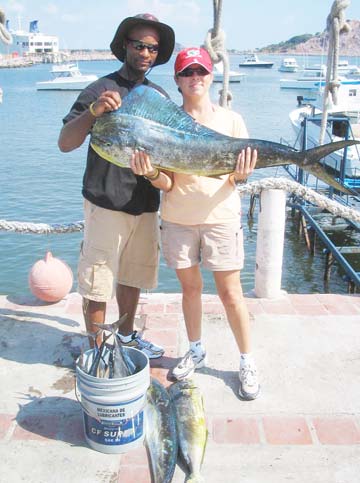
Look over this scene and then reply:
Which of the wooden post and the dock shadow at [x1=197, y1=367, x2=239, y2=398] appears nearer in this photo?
the dock shadow at [x1=197, y1=367, x2=239, y2=398]

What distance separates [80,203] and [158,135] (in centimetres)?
1314

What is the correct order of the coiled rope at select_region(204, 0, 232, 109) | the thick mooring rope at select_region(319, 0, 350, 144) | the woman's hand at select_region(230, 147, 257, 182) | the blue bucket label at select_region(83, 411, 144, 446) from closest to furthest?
1. the blue bucket label at select_region(83, 411, 144, 446)
2. the woman's hand at select_region(230, 147, 257, 182)
3. the coiled rope at select_region(204, 0, 232, 109)
4. the thick mooring rope at select_region(319, 0, 350, 144)

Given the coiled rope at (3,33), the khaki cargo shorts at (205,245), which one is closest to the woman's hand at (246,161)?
the khaki cargo shorts at (205,245)

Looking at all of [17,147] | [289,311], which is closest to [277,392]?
[289,311]

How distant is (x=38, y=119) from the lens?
3241 cm

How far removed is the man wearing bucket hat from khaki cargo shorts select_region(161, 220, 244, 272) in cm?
25

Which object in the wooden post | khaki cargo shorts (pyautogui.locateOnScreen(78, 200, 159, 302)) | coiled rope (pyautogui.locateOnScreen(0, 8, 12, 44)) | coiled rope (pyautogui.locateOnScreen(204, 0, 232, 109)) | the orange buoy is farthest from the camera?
the wooden post

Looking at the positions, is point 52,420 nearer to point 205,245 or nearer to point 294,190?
point 205,245

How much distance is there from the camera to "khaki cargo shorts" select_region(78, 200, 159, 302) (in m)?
3.12

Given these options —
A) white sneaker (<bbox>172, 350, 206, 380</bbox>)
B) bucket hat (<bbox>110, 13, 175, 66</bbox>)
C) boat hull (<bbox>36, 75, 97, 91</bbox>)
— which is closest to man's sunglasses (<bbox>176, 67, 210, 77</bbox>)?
bucket hat (<bbox>110, 13, 175, 66</bbox>)

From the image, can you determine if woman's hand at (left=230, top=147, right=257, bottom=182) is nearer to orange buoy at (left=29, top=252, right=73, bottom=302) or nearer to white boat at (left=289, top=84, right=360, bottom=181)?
orange buoy at (left=29, top=252, right=73, bottom=302)

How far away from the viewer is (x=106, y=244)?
123 inches

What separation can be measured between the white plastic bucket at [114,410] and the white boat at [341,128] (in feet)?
19.2

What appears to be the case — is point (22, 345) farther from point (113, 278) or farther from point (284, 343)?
point (284, 343)
